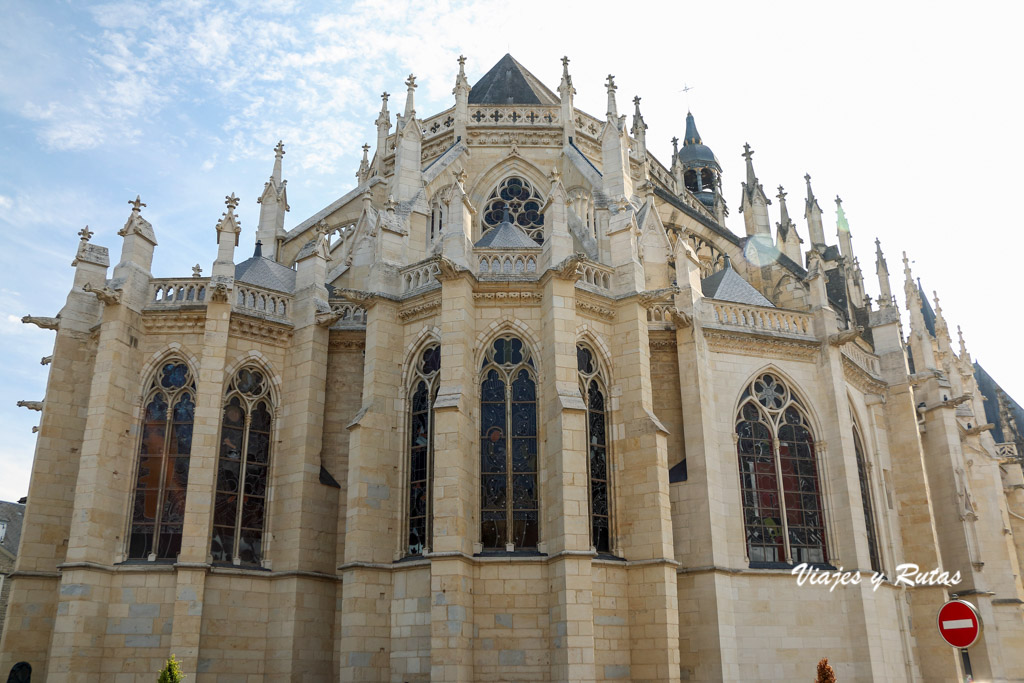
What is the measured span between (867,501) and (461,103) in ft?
52.0

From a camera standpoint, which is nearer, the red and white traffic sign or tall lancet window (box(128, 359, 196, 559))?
the red and white traffic sign

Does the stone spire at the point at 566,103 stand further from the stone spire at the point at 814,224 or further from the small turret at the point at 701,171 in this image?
the small turret at the point at 701,171

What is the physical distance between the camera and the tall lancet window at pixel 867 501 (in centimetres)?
2033

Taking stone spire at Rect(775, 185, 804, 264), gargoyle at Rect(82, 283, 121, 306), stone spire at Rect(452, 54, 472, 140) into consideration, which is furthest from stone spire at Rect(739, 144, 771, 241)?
gargoyle at Rect(82, 283, 121, 306)

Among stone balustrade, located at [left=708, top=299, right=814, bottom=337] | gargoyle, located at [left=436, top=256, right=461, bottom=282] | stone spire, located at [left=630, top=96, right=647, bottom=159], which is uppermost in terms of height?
stone spire, located at [left=630, top=96, right=647, bottom=159]

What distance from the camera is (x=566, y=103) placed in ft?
83.2

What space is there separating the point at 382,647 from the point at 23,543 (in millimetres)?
7933

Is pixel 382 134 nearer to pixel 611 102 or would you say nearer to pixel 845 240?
pixel 611 102

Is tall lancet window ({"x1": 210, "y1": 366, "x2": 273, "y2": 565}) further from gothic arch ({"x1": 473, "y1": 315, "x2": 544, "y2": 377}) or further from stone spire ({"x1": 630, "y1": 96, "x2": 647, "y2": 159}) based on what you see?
stone spire ({"x1": 630, "y1": 96, "x2": 647, "y2": 159})

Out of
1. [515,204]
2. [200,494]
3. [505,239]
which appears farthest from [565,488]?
[515,204]

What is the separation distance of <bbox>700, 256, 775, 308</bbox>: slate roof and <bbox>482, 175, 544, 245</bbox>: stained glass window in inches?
212

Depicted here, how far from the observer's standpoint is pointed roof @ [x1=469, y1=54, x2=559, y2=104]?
2845 centimetres

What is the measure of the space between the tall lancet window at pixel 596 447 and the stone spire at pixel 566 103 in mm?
9968

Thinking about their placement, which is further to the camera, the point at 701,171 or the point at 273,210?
the point at 701,171
